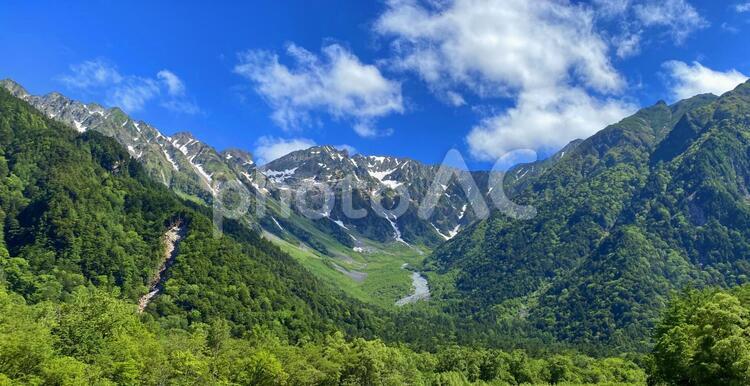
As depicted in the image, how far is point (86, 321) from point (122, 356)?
14.0 meters

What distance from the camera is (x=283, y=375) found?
114 meters

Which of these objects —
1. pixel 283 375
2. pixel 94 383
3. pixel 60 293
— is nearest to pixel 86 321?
pixel 94 383

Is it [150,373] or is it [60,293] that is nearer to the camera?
[150,373]

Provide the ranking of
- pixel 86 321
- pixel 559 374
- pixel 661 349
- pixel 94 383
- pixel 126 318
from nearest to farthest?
pixel 94 383
pixel 661 349
pixel 86 321
pixel 126 318
pixel 559 374

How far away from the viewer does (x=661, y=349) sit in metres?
98.1

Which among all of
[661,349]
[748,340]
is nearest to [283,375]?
[661,349]

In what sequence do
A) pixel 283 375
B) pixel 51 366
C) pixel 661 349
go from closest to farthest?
pixel 51 366, pixel 661 349, pixel 283 375

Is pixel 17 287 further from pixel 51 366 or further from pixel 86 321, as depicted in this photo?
pixel 51 366

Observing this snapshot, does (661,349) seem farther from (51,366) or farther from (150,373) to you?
(51,366)

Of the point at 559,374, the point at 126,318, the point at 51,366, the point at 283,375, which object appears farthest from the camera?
the point at 559,374

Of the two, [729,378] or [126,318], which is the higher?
[729,378]

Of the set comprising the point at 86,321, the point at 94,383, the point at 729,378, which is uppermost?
the point at 729,378

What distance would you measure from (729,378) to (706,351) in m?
4.31

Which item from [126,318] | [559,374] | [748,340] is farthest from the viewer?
[559,374]
